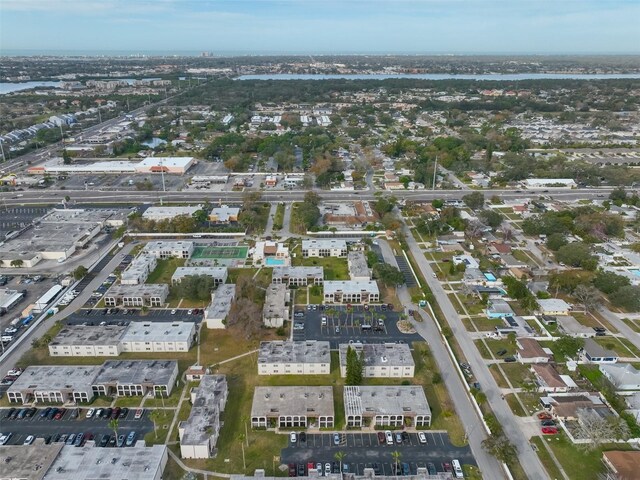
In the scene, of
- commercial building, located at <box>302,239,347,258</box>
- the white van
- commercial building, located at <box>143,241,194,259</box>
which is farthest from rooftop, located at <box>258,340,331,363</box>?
commercial building, located at <box>143,241,194,259</box>

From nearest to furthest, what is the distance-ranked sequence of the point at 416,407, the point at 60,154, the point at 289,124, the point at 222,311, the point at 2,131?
the point at 416,407 → the point at 222,311 → the point at 60,154 → the point at 2,131 → the point at 289,124

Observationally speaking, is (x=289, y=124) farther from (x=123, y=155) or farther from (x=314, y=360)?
(x=314, y=360)

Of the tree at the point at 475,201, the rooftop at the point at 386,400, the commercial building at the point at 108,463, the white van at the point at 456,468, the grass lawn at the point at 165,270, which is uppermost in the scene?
the tree at the point at 475,201

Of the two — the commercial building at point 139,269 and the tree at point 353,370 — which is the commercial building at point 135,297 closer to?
the commercial building at point 139,269

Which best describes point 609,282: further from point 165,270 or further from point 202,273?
point 165,270

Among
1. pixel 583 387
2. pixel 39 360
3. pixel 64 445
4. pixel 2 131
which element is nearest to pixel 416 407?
pixel 583 387

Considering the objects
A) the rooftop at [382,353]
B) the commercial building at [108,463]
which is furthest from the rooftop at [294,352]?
the commercial building at [108,463]

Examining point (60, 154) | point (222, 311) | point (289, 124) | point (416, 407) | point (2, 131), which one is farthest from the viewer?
point (289, 124)
